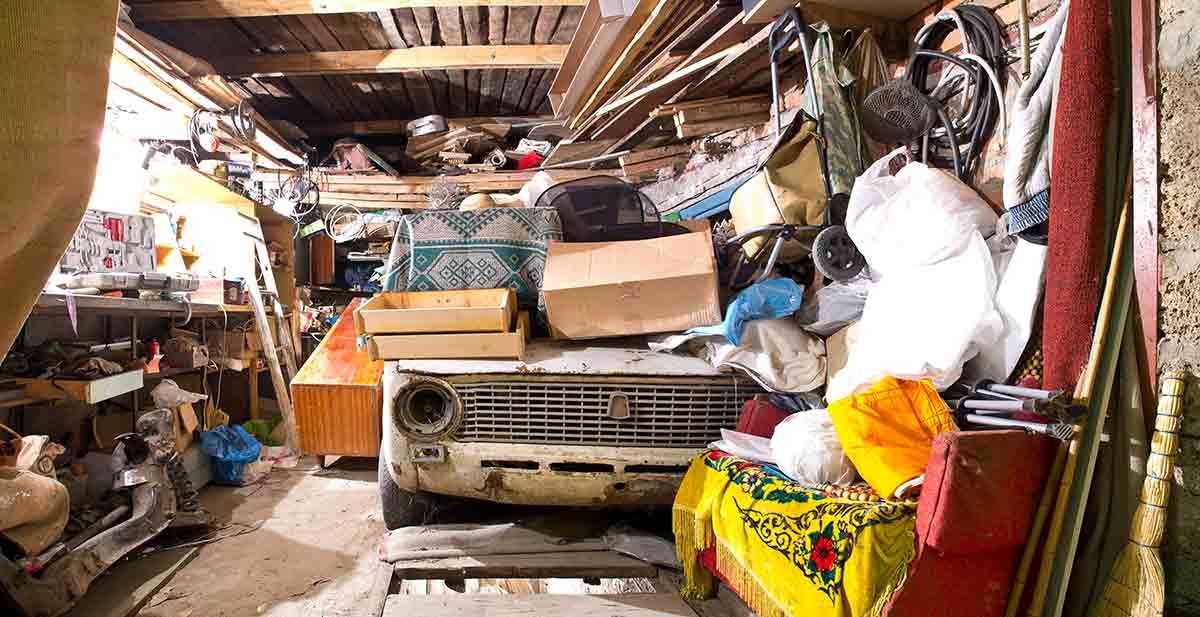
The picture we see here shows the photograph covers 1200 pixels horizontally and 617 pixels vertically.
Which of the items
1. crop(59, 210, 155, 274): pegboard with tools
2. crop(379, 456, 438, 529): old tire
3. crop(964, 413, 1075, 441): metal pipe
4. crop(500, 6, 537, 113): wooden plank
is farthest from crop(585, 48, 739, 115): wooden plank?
crop(59, 210, 155, 274): pegboard with tools

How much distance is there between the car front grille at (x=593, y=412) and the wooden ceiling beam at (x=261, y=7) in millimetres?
2888

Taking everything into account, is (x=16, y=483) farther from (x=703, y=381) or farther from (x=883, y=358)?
(x=883, y=358)

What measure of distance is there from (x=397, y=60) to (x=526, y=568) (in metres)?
4.09

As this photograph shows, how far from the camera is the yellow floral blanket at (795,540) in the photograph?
1142 millimetres

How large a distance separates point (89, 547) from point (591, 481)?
1.94 m

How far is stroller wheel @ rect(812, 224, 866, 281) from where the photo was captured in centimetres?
202

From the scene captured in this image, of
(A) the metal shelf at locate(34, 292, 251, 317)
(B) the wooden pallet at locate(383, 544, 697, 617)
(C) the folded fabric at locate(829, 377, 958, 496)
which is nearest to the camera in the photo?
(C) the folded fabric at locate(829, 377, 958, 496)

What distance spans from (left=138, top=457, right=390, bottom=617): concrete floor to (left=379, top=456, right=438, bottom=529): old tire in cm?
18

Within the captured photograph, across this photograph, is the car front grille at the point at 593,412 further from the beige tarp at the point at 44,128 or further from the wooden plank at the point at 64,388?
the wooden plank at the point at 64,388

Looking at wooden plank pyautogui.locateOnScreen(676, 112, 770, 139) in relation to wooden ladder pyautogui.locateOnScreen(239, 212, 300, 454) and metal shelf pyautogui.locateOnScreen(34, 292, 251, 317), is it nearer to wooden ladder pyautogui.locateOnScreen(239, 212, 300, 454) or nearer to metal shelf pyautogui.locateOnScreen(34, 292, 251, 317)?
metal shelf pyautogui.locateOnScreen(34, 292, 251, 317)

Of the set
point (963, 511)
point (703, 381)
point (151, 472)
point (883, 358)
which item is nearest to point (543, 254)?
point (703, 381)

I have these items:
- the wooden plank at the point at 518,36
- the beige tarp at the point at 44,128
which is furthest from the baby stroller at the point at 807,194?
the wooden plank at the point at 518,36

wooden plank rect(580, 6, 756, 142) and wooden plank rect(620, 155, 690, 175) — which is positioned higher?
→ wooden plank rect(580, 6, 756, 142)

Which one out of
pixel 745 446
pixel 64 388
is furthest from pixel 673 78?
pixel 64 388
